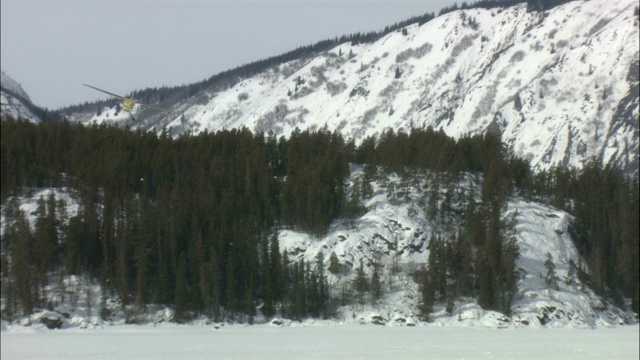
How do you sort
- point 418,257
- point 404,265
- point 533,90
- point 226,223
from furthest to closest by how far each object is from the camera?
point 533,90
point 418,257
point 404,265
point 226,223

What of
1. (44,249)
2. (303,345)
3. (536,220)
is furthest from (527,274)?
(44,249)

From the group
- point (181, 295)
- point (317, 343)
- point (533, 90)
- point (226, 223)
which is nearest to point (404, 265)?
point (226, 223)

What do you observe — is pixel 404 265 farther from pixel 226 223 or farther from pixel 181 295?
pixel 181 295

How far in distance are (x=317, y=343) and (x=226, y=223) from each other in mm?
22754

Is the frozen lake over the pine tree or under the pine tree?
under

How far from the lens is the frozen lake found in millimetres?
41531

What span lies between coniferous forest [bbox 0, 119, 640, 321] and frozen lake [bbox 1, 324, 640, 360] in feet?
11.7

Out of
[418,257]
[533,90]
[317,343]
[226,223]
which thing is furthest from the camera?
[533,90]

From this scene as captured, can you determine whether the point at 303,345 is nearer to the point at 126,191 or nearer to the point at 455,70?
the point at 126,191

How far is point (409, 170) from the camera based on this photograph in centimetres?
8106

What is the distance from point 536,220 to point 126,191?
122 ft

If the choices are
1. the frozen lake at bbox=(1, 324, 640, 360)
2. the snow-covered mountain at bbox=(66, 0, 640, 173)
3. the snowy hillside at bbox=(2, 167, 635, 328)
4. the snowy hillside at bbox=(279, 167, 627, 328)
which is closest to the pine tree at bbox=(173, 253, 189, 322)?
the snowy hillside at bbox=(2, 167, 635, 328)

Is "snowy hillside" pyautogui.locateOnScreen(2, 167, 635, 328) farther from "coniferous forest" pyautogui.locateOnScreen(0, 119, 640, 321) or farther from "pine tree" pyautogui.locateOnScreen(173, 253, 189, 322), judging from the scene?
"coniferous forest" pyautogui.locateOnScreen(0, 119, 640, 321)

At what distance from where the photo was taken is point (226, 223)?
225ft
